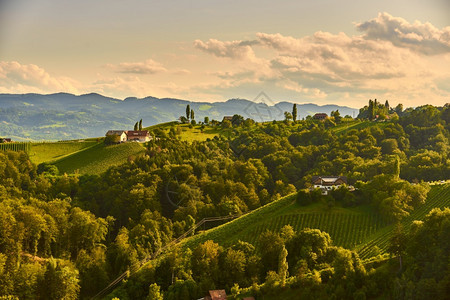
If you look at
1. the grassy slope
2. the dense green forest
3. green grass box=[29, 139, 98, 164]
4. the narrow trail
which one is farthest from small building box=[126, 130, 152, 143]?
the grassy slope

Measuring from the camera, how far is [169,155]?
98875mm

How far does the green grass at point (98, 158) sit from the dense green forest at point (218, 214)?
189 inches

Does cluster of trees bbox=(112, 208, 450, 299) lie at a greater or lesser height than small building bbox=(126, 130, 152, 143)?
lesser

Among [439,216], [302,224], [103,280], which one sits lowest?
[103,280]

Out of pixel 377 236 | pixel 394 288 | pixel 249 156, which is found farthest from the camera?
pixel 249 156

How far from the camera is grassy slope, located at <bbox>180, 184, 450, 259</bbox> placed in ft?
189

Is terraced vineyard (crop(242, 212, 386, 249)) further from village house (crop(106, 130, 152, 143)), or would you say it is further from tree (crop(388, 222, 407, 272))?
village house (crop(106, 130, 152, 143))

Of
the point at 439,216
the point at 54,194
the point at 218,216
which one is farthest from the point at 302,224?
the point at 54,194

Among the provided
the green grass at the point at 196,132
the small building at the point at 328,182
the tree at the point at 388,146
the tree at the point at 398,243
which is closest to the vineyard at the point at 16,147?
the green grass at the point at 196,132

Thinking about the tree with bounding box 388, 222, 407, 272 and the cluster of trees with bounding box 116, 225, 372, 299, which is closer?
the tree with bounding box 388, 222, 407, 272

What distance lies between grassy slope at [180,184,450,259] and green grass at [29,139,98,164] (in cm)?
6555

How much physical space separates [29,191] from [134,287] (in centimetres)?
4805

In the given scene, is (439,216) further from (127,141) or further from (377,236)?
(127,141)

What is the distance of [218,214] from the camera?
73750mm
